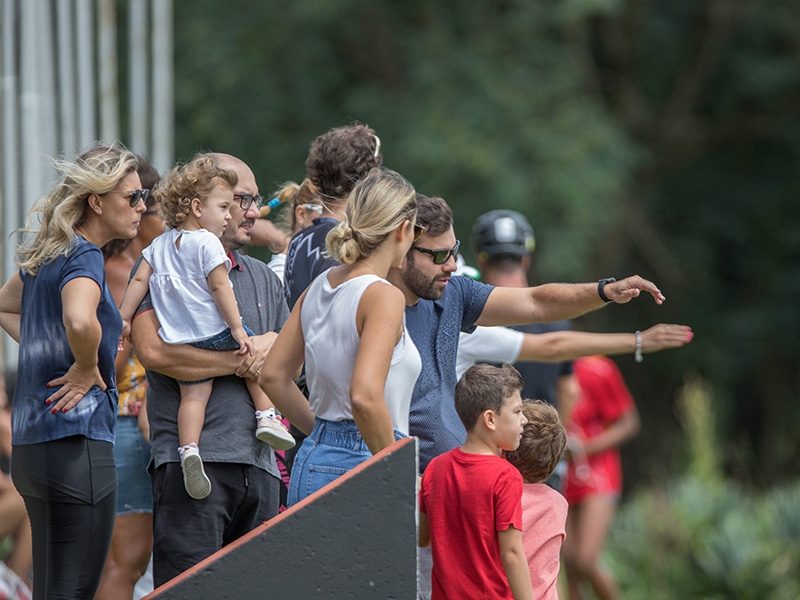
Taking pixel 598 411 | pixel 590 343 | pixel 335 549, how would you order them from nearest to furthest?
1. pixel 335 549
2. pixel 590 343
3. pixel 598 411

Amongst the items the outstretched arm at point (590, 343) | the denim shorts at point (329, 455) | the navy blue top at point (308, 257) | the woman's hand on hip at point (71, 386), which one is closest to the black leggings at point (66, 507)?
the woman's hand on hip at point (71, 386)

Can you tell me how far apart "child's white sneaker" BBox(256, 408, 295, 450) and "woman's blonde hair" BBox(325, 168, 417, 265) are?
624mm

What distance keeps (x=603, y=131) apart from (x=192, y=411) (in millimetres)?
10299

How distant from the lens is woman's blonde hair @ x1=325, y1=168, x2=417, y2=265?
3273 mm

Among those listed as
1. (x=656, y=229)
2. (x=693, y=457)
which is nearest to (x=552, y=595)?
(x=693, y=457)

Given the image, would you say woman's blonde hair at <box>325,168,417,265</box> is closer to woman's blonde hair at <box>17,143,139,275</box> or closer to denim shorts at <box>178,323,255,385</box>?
denim shorts at <box>178,323,255,385</box>

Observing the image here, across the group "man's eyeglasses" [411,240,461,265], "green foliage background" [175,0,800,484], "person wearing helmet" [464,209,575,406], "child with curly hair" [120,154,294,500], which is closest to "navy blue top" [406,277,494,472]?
"man's eyeglasses" [411,240,461,265]

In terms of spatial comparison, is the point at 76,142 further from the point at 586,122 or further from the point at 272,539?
the point at 586,122

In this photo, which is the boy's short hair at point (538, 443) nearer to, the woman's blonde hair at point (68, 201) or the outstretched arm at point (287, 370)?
the outstretched arm at point (287, 370)

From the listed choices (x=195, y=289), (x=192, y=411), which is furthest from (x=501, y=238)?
(x=192, y=411)

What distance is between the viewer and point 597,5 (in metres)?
12.1

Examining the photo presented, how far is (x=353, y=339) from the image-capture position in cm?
324

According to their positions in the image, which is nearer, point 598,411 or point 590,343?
point 590,343

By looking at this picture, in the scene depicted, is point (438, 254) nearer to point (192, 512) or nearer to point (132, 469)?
point (192, 512)
